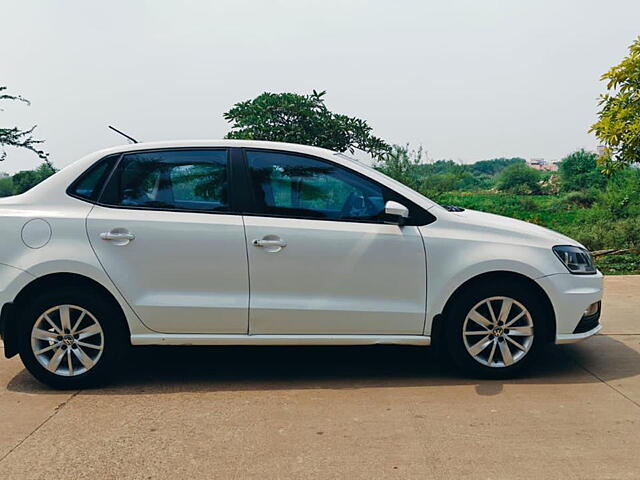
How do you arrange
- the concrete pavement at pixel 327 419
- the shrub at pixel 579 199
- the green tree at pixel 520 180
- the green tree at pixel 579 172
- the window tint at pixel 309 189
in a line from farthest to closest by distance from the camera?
1. the green tree at pixel 520 180
2. the green tree at pixel 579 172
3. the shrub at pixel 579 199
4. the window tint at pixel 309 189
5. the concrete pavement at pixel 327 419

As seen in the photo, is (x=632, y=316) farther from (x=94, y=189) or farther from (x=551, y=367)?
(x=94, y=189)

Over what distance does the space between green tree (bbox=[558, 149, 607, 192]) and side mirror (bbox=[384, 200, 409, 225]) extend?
14682mm

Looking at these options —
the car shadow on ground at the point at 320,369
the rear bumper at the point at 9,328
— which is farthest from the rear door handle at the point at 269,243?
the rear bumper at the point at 9,328

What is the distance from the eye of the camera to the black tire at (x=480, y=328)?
15.1 feet

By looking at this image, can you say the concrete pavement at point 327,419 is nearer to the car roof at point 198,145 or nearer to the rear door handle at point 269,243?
the rear door handle at point 269,243

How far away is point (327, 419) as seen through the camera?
3990 mm

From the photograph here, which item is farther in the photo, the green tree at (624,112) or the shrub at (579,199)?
the shrub at (579,199)

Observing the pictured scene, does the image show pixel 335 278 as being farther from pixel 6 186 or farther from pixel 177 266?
pixel 6 186

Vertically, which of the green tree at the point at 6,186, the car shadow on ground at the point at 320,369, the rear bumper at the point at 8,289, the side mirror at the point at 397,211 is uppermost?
the side mirror at the point at 397,211

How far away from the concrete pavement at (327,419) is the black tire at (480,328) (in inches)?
4.4

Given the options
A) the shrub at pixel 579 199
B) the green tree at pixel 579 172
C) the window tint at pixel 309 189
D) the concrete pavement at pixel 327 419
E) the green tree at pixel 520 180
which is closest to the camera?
the concrete pavement at pixel 327 419

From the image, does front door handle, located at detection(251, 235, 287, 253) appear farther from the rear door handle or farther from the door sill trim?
the door sill trim

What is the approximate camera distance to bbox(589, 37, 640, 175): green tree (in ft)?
24.2

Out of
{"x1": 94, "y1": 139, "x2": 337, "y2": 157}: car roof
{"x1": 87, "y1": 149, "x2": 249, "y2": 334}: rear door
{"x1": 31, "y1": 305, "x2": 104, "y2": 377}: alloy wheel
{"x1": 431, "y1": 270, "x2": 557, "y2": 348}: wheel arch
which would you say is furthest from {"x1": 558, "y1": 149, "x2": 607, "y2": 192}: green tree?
{"x1": 31, "y1": 305, "x2": 104, "y2": 377}: alloy wheel
